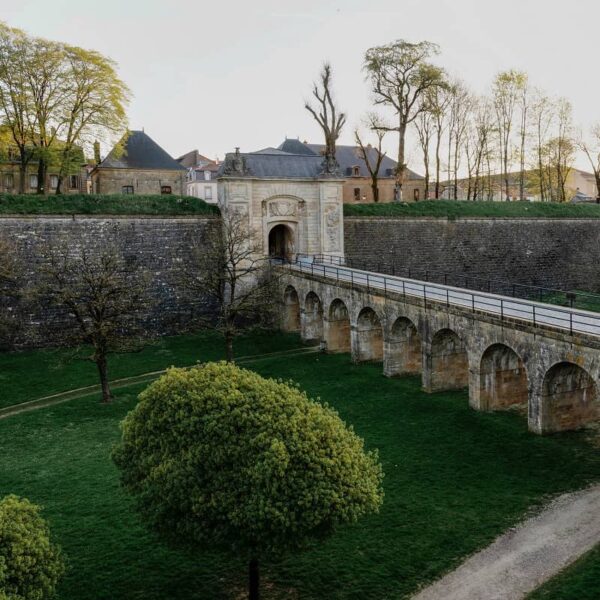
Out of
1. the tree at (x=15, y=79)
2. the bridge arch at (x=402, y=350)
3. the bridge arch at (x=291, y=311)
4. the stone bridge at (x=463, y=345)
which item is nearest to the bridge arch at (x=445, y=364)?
the stone bridge at (x=463, y=345)

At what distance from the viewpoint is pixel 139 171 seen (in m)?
41.7

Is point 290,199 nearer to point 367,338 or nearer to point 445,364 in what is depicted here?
point 367,338

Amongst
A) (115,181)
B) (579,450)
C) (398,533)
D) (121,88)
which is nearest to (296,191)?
(121,88)

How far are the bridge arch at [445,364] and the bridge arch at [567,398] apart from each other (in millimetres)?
4103

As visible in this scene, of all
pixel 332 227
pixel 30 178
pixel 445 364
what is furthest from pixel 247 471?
pixel 30 178

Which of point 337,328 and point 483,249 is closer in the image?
point 337,328

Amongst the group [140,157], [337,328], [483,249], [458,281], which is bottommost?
[337,328]

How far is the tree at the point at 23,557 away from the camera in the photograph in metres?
8.39

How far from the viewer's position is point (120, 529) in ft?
43.4

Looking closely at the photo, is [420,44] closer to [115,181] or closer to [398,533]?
[115,181]

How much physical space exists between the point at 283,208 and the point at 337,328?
9.27m

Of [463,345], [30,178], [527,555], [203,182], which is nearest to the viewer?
[527,555]

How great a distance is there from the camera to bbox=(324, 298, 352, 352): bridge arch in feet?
87.9

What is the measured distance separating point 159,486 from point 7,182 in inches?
1572
